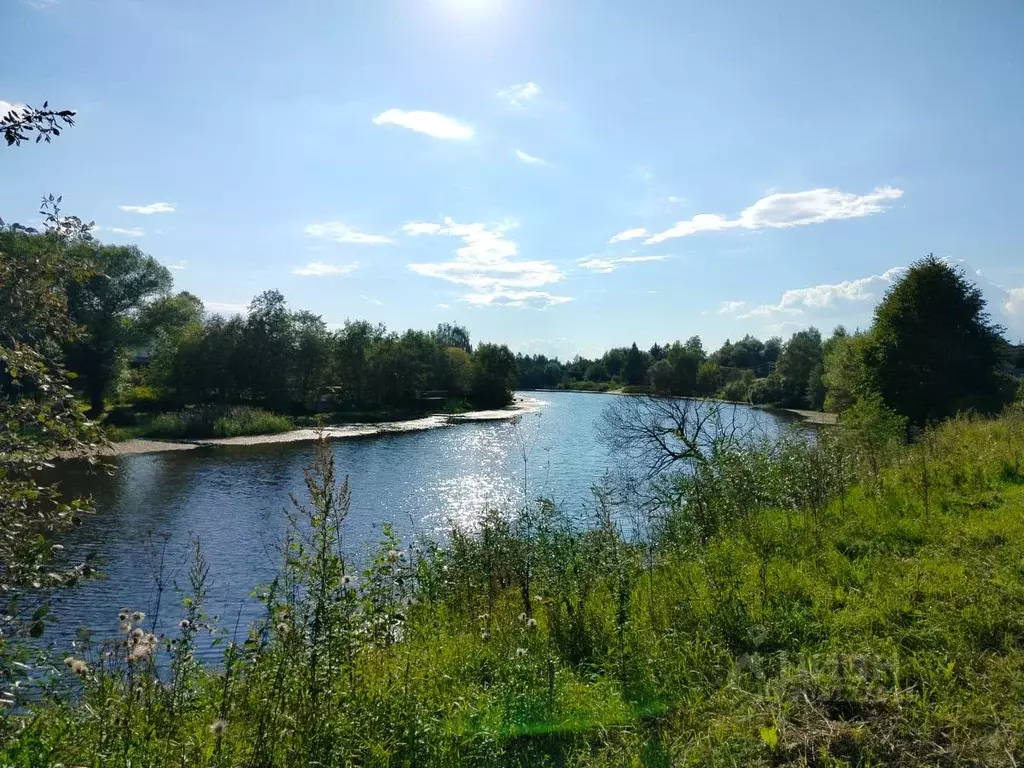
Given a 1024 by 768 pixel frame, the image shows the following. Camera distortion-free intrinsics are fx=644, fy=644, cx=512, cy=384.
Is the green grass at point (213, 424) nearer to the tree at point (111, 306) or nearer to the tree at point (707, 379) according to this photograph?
the tree at point (111, 306)

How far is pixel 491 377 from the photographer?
77188 millimetres

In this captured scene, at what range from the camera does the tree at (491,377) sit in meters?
77.0

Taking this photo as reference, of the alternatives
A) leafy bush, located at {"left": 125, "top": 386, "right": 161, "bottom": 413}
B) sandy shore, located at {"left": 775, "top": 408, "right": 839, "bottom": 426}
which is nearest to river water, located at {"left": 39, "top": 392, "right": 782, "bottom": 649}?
leafy bush, located at {"left": 125, "top": 386, "right": 161, "bottom": 413}

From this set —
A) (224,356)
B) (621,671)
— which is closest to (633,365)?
(224,356)

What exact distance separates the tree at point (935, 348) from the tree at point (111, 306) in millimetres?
37994

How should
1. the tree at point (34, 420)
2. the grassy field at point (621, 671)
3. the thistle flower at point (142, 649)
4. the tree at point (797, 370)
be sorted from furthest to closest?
the tree at point (797, 370) → the thistle flower at point (142, 649) → the grassy field at point (621, 671) → the tree at point (34, 420)

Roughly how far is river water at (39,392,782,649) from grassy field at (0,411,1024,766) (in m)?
2.30

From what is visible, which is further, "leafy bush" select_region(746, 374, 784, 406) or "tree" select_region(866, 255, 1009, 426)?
"leafy bush" select_region(746, 374, 784, 406)

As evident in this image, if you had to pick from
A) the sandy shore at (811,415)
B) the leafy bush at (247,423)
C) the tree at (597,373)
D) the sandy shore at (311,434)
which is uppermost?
the tree at (597,373)

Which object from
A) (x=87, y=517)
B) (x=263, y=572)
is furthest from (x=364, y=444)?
(x=263, y=572)

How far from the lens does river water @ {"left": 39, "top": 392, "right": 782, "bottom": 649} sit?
38.7 feet

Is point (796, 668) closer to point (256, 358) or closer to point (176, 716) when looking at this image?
point (176, 716)

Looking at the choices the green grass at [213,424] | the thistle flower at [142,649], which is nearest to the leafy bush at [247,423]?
the green grass at [213,424]

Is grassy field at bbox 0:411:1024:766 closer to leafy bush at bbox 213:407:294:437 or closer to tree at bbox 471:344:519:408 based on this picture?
leafy bush at bbox 213:407:294:437
